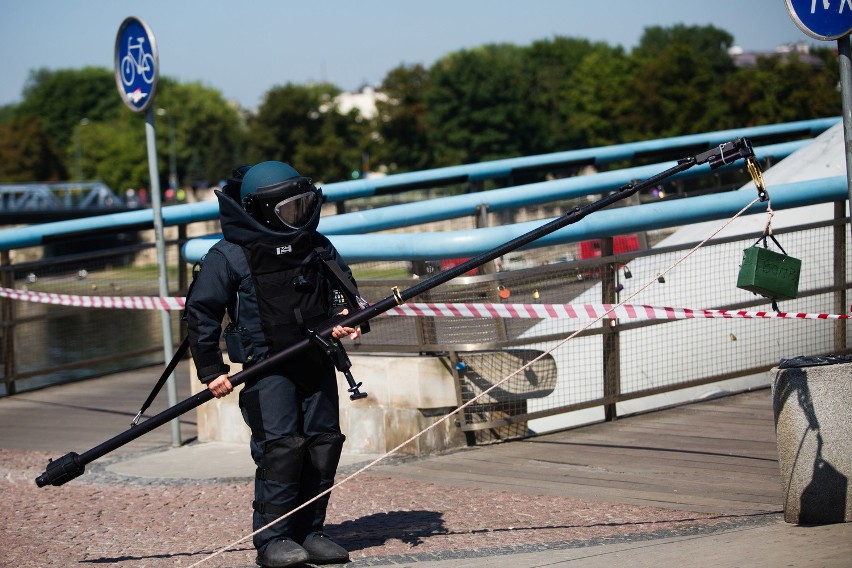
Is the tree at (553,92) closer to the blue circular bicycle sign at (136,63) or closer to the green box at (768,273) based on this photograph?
the blue circular bicycle sign at (136,63)

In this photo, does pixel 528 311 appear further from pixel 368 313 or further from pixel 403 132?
pixel 403 132

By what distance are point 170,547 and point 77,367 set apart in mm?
5976

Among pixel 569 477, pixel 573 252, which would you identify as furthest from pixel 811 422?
pixel 573 252

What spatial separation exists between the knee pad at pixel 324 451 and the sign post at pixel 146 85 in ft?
10.7

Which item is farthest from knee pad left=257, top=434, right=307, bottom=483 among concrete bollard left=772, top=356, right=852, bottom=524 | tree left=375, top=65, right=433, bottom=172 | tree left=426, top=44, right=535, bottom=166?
tree left=375, top=65, right=433, bottom=172

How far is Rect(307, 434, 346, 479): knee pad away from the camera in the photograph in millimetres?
5086

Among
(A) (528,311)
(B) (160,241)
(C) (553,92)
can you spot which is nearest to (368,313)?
(A) (528,311)

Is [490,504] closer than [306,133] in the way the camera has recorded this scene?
Yes

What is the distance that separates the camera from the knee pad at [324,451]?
16.7ft

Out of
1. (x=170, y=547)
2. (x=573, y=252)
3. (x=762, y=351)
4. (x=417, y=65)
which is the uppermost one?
(x=417, y=65)

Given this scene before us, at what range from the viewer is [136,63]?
821 cm

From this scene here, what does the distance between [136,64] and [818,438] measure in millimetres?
5430

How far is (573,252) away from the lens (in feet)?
38.0

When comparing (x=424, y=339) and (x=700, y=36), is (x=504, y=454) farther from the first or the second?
(x=700, y=36)
